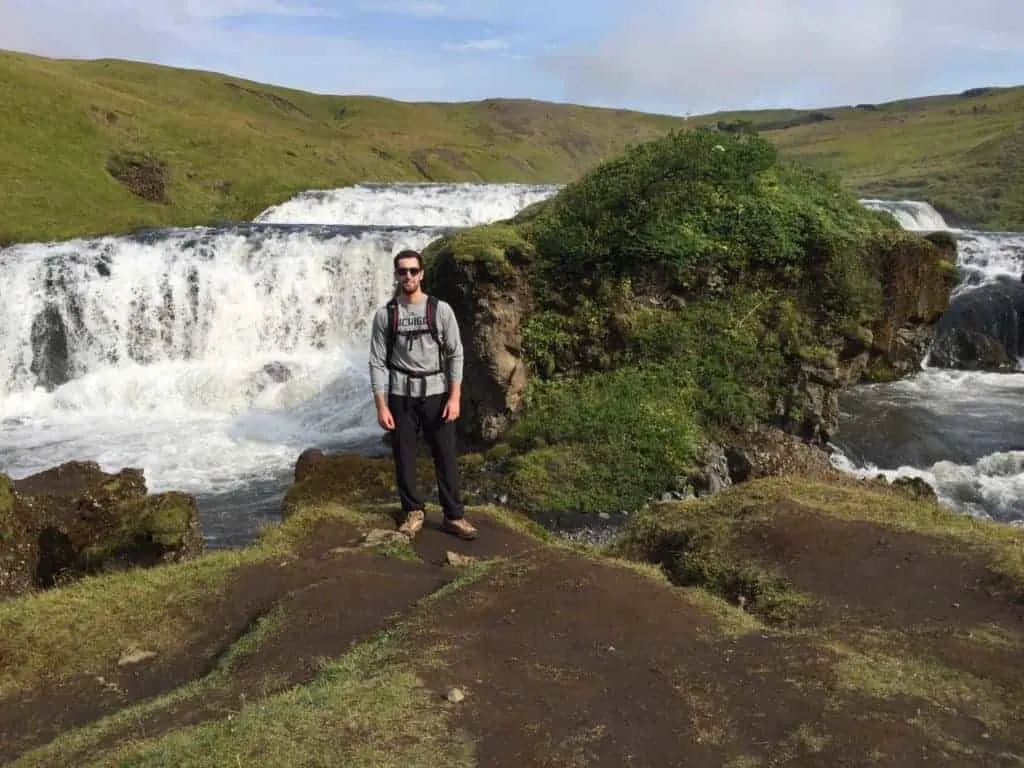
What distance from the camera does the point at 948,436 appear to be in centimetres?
1678

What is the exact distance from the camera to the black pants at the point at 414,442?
8023mm

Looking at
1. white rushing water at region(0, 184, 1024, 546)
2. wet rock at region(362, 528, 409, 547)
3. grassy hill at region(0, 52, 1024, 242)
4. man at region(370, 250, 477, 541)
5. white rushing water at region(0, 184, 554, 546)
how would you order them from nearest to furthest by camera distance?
man at region(370, 250, 477, 541)
wet rock at region(362, 528, 409, 547)
white rushing water at region(0, 184, 1024, 546)
white rushing water at region(0, 184, 554, 546)
grassy hill at region(0, 52, 1024, 242)

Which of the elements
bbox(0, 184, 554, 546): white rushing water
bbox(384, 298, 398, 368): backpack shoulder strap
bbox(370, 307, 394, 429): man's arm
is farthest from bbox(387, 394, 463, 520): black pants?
bbox(0, 184, 554, 546): white rushing water

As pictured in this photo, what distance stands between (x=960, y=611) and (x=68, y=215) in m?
33.0

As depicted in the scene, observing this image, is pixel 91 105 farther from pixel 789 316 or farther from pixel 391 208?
pixel 789 316

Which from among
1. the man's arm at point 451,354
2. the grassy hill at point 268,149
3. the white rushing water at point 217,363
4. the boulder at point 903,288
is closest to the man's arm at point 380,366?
the man's arm at point 451,354

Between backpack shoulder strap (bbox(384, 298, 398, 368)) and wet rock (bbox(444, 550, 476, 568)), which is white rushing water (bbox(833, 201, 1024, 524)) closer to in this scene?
wet rock (bbox(444, 550, 476, 568))

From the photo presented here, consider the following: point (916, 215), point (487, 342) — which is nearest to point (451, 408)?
point (487, 342)

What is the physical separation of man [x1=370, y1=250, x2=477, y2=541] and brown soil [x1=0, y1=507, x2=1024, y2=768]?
3.29 ft

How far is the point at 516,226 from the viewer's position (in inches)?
626

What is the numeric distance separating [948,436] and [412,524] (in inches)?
501

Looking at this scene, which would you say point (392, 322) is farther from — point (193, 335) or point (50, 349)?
point (50, 349)

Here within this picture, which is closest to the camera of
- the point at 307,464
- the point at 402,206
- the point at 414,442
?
the point at 414,442

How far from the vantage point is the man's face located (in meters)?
7.44
